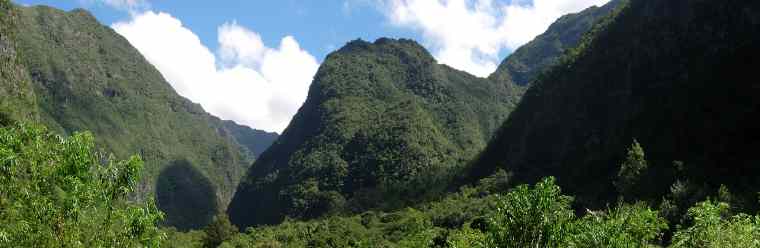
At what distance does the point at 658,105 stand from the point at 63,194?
2793 inches

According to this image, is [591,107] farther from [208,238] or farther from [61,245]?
[61,245]

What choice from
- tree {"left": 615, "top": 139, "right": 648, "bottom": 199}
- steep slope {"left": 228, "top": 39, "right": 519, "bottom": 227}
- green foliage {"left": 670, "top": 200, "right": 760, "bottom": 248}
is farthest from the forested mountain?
green foliage {"left": 670, "top": 200, "right": 760, "bottom": 248}

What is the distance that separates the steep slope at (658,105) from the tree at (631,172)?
920 millimetres

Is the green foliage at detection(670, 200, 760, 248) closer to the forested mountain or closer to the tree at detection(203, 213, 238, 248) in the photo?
the tree at detection(203, 213, 238, 248)

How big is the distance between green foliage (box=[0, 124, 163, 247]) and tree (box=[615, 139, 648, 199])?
56.7 metres

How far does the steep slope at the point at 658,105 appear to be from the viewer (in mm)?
57750

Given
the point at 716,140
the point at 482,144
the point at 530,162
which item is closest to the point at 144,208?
the point at 716,140

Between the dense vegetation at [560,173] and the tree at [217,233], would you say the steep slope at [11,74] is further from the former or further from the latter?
the tree at [217,233]

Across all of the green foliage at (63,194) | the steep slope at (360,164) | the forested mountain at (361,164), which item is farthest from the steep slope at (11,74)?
the green foliage at (63,194)

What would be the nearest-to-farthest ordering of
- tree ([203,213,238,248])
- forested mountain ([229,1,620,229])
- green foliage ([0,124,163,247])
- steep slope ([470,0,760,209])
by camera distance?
1. green foliage ([0,124,163,247])
2. steep slope ([470,0,760,209])
3. tree ([203,213,238,248])
4. forested mountain ([229,1,620,229])

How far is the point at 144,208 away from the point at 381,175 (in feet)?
458

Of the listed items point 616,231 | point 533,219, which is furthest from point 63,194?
point 616,231

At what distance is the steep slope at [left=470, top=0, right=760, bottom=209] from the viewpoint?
5775 centimetres

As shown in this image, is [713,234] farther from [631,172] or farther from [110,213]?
[631,172]
